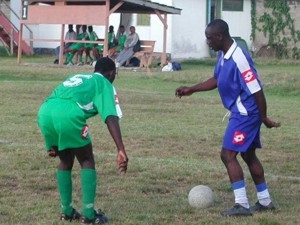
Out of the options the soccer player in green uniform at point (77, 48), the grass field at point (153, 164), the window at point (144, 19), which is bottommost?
the grass field at point (153, 164)

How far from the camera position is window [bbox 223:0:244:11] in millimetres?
39750

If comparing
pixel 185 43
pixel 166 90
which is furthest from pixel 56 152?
pixel 185 43

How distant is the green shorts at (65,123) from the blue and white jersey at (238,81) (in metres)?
1.43

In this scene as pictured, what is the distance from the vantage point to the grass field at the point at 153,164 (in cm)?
812

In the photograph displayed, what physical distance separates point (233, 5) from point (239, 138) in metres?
32.4

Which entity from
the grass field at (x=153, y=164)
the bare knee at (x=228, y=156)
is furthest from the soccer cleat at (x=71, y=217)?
the bare knee at (x=228, y=156)

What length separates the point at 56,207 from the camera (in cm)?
829

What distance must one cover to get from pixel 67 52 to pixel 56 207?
26702 millimetres

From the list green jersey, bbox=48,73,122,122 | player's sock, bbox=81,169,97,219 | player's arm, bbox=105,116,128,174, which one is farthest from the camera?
player's sock, bbox=81,169,97,219

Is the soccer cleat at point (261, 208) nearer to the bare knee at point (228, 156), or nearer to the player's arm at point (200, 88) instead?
the bare knee at point (228, 156)

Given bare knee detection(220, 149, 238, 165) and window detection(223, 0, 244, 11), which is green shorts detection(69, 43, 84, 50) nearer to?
window detection(223, 0, 244, 11)

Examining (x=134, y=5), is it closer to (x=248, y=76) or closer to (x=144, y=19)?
(x=144, y=19)

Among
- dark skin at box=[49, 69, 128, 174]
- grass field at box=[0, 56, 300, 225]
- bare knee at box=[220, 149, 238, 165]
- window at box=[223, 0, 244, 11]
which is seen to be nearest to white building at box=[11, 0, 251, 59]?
window at box=[223, 0, 244, 11]

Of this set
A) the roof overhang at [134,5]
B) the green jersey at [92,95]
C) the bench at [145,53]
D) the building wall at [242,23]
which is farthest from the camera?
the building wall at [242,23]
